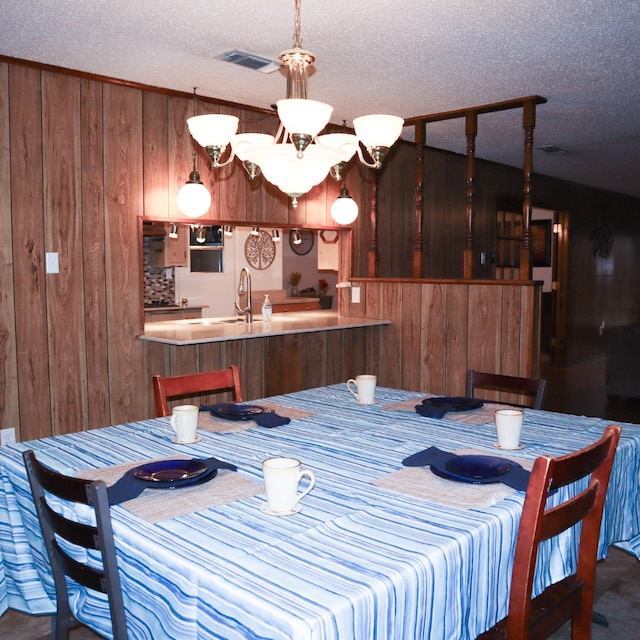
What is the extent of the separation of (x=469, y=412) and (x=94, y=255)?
242 centimetres

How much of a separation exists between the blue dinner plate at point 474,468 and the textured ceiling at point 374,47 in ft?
6.17

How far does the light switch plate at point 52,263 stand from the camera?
354 cm

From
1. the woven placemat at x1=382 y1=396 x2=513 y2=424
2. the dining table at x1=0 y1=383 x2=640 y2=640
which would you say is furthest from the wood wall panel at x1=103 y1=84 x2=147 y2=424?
the woven placemat at x1=382 y1=396 x2=513 y2=424

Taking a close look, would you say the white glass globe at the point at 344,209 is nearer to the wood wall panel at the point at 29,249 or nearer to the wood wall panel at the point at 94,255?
the wood wall panel at the point at 94,255

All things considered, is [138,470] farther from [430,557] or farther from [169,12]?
[169,12]

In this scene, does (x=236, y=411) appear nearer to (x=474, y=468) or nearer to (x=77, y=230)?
(x=474, y=468)

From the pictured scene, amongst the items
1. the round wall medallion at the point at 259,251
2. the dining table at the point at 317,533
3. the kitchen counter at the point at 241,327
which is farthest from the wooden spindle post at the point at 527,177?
the round wall medallion at the point at 259,251

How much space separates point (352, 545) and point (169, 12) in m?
2.39

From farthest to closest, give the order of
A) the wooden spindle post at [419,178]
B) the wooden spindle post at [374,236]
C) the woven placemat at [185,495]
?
the wooden spindle post at [374,236] → the wooden spindle post at [419,178] → the woven placemat at [185,495]

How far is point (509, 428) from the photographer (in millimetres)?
1777

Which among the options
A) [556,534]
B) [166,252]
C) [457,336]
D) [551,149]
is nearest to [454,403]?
[556,534]

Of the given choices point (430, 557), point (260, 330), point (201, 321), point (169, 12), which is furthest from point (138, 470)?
point (201, 321)

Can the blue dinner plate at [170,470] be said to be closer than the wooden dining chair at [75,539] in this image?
No

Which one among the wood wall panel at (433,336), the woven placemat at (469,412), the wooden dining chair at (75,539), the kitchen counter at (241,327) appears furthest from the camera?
the wood wall panel at (433,336)
